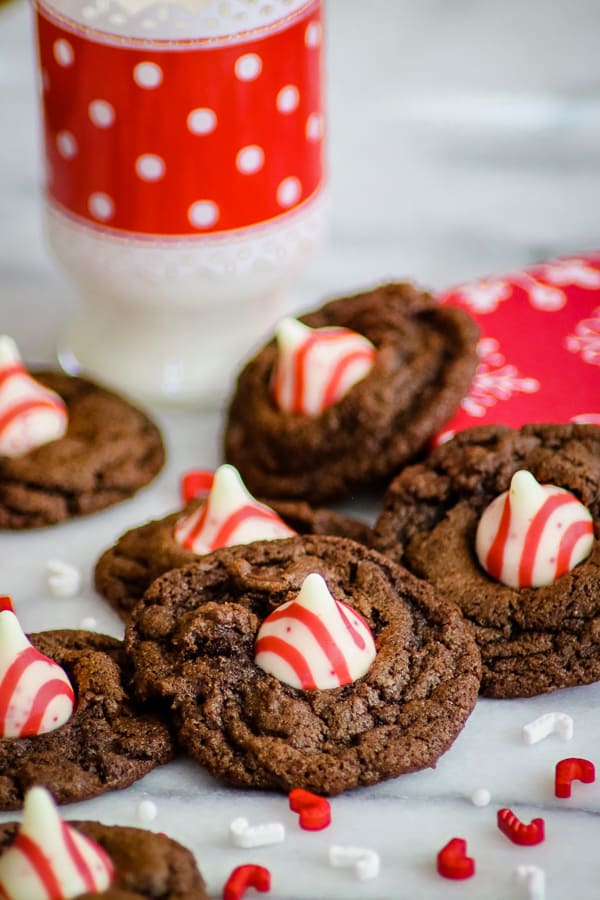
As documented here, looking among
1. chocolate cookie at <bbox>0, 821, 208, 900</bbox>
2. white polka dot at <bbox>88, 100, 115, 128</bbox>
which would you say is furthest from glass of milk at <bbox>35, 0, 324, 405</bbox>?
chocolate cookie at <bbox>0, 821, 208, 900</bbox>

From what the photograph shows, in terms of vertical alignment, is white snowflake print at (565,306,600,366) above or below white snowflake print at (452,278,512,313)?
below

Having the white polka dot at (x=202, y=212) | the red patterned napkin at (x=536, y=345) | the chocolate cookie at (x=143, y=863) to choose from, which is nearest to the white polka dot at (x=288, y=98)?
the white polka dot at (x=202, y=212)

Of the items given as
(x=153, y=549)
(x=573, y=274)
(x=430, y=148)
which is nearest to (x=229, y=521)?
(x=153, y=549)

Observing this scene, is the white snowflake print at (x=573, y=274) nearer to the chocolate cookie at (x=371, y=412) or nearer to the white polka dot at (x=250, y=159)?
the chocolate cookie at (x=371, y=412)

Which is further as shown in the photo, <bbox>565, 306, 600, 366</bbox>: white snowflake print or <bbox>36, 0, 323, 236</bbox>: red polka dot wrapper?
<bbox>565, 306, 600, 366</bbox>: white snowflake print

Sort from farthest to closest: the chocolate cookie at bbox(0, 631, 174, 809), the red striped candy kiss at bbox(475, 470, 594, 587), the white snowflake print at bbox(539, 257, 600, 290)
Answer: the white snowflake print at bbox(539, 257, 600, 290)
the red striped candy kiss at bbox(475, 470, 594, 587)
the chocolate cookie at bbox(0, 631, 174, 809)

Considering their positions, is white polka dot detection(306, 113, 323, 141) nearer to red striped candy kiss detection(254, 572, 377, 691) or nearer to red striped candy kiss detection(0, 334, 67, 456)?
red striped candy kiss detection(0, 334, 67, 456)

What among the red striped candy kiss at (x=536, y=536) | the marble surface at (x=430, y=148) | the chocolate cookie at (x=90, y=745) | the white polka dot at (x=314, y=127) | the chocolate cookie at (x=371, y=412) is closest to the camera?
the chocolate cookie at (x=90, y=745)
